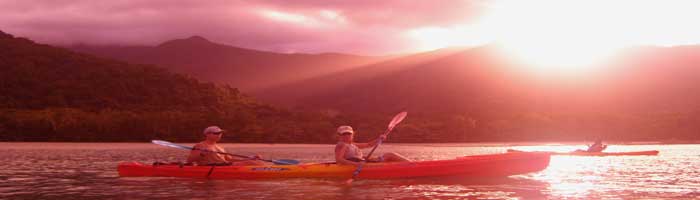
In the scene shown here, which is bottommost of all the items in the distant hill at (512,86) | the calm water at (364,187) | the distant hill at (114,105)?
the calm water at (364,187)

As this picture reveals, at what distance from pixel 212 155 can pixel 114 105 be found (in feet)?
164

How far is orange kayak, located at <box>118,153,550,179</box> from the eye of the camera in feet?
48.9

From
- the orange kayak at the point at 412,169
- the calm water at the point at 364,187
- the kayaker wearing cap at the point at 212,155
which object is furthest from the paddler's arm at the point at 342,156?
the kayaker wearing cap at the point at 212,155

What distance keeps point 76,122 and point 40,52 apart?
25.1 metres

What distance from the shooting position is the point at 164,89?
227 feet

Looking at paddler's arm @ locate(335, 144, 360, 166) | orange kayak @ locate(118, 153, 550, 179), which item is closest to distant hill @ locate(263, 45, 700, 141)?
orange kayak @ locate(118, 153, 550, 179)

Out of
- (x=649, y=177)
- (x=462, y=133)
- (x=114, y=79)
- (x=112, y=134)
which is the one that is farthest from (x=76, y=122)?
(x=649, y=177)

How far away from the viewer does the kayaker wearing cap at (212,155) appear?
1548 cm

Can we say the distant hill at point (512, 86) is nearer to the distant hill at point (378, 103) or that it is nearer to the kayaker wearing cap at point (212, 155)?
the distant hill at point (378, 103)

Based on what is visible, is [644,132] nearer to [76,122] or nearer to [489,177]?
[76,122]

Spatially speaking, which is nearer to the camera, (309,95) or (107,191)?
(107,191)

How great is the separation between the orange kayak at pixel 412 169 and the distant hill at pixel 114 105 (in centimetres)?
4066

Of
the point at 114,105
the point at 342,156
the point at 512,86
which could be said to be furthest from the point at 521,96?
the point at 342,156

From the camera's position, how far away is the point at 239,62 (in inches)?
6634
